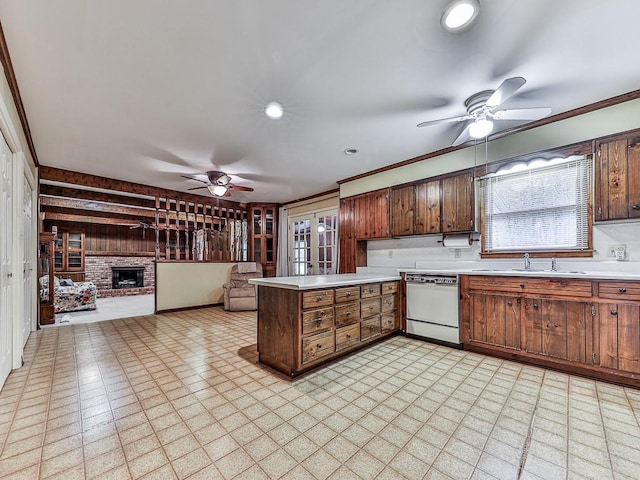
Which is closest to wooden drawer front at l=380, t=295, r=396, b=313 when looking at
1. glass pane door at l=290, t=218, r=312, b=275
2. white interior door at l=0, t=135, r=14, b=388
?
glass pane door at l=290, t=218, r=312, b=275

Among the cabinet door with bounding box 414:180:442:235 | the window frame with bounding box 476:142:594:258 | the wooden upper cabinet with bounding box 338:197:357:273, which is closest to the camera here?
the window frame with bounding box 476:142:594:258

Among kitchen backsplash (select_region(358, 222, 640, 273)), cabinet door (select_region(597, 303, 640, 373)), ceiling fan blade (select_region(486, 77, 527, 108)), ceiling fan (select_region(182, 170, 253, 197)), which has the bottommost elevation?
cabinet door (select_region(597, 303, 640, 373))

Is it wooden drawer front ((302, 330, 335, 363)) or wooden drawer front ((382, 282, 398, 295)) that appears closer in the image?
wooden drawer front ((302, 330, 335, 363))

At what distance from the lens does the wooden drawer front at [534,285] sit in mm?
2582

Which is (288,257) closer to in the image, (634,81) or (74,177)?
(74,177)

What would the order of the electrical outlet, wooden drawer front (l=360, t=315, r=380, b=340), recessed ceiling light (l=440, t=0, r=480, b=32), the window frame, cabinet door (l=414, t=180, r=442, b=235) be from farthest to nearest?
cabinet door (l=414, t=180, r=442, b=235), wooden drawer front (l=360, t=315, r=380, b=340), the window frame, the electrical outlet, recessed ceiling light (l=440, t=0, r=480, b=32)

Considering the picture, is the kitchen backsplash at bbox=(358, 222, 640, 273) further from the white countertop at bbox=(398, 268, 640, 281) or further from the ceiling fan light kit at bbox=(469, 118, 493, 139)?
the ceiling fan light kit at bbox=(469, 118, 493, 139)

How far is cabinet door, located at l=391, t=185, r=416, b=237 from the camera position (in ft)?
14.0

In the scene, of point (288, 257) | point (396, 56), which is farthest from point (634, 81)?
point (288, 257)

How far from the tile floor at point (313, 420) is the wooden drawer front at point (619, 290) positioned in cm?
76

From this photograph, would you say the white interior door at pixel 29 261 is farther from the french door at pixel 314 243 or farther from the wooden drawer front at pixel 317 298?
the french door at pixel 314 243

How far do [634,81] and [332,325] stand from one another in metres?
3.45

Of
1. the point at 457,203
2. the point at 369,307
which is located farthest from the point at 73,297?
the point at 457,203

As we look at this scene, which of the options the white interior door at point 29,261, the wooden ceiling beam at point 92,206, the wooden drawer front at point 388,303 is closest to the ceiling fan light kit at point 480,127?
the wooden drawer front at point 388,303
